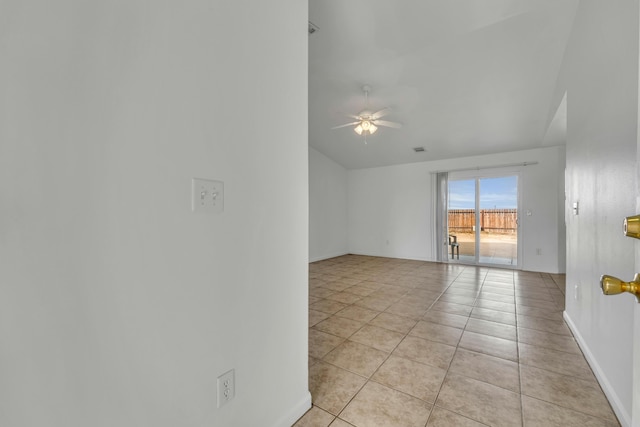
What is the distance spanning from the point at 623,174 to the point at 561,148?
422 centimetres

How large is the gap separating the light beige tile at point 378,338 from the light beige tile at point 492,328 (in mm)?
731

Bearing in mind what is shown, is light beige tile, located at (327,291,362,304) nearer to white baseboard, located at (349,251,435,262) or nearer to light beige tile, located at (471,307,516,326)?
light beige tile, located at (471,307,516,326)

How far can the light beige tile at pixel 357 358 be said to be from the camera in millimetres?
1836

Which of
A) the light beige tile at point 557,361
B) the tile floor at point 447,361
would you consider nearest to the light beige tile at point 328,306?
the tile floor at point 447,361

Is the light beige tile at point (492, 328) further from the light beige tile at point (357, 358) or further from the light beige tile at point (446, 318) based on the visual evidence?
the light beige tile at point (357, 358)

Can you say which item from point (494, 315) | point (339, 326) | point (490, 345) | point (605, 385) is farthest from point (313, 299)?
point (605, 385)

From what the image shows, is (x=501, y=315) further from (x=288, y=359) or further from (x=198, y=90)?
(x=198, y=90)

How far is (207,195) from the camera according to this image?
0.94m

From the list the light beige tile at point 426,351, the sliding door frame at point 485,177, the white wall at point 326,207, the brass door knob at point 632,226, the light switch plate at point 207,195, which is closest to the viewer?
the brass door knob at point 632,226

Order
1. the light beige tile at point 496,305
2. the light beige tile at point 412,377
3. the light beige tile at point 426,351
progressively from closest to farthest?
the light beige tile at point 412,377 → the light beige tile at point 426,351 → the light beige tile at point 496,305

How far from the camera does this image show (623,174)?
4.57ft

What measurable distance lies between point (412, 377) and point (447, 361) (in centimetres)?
37

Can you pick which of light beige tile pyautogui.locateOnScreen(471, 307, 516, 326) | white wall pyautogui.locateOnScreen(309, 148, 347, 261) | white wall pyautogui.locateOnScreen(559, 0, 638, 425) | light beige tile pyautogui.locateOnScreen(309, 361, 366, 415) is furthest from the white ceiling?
light beige tile pyautogui.locateOnScreen(309, 361, 366, 415)

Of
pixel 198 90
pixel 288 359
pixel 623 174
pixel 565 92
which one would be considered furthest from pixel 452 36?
pixel 288 359
